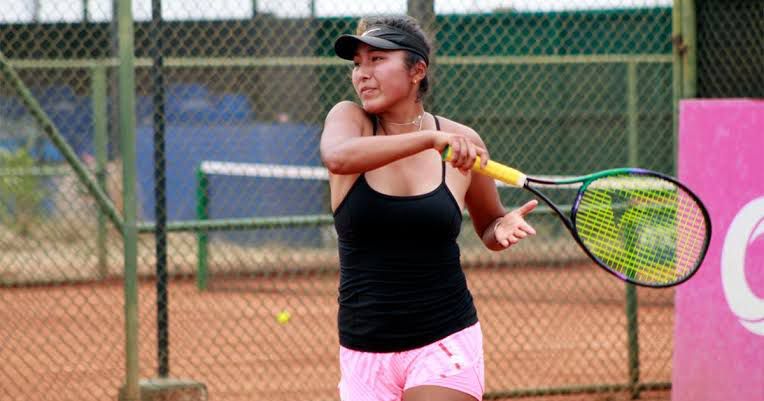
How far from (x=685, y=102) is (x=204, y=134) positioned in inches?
254

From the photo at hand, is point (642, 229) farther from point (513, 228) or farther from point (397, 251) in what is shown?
point (397, 251)

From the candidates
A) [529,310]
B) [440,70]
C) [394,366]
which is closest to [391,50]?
[394,366]

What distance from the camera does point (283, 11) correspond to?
1133 centimetres

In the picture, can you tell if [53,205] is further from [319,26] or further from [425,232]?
[425,232]

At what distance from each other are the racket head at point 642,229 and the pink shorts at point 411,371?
1.91ft

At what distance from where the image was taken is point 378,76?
3.26 metres

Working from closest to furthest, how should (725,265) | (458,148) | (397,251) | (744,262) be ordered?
(458,148), (397,251), (744,262), (725,265)

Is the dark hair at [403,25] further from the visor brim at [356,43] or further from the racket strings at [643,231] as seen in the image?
the racket strings at [643,231]

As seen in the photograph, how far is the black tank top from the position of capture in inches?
124

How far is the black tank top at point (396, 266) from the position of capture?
316cm

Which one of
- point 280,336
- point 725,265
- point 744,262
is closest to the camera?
point 744,262

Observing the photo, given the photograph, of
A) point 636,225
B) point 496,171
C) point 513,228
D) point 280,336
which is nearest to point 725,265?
point 636,225

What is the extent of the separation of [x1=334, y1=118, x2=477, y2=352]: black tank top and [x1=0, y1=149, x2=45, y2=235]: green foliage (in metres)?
7.65

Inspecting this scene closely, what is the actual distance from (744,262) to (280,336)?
13.4ft
